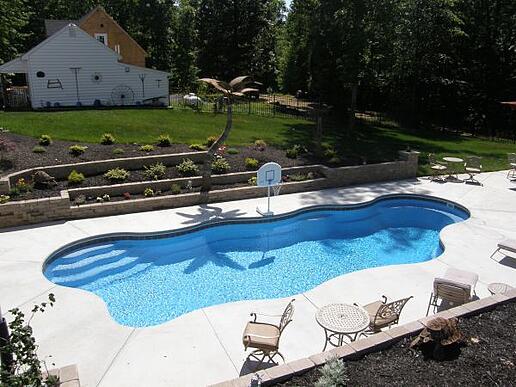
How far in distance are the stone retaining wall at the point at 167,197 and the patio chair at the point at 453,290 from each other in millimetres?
8717

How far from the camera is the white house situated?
98.1ft

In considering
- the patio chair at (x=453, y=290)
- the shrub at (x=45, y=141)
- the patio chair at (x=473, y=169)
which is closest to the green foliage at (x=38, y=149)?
the shrub at (x=45, y=141)

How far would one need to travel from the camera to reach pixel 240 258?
43.1 feet

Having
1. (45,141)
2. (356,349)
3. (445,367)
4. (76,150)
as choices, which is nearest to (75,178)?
(76,150)

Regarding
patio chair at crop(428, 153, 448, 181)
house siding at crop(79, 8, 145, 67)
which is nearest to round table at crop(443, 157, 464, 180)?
patio chair at crop(428, 153, 448, 181)

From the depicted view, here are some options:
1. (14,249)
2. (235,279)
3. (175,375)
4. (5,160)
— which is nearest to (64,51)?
(5,160)

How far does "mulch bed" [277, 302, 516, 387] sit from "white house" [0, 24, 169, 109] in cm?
2992

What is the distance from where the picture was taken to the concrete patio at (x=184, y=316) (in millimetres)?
7633

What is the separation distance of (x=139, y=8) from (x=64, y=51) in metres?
21.0

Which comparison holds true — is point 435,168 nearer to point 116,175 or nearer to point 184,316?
point 116,175

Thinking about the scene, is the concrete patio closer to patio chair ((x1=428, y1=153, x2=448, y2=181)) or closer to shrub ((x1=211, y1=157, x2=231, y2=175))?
shrub ((x1=211, y1=157, x2=231, y2=175))

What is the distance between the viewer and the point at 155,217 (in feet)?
48.8

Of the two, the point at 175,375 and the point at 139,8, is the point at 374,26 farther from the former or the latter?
the point at 139,8

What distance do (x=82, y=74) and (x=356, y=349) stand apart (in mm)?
30302
